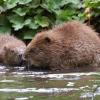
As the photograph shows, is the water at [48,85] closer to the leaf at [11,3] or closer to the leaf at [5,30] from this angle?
the leaf at [5,30]

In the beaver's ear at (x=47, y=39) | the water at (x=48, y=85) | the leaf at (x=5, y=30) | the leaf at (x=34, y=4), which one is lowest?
the water at (x=48, y=85)

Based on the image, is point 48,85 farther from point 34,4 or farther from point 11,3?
point 11,3

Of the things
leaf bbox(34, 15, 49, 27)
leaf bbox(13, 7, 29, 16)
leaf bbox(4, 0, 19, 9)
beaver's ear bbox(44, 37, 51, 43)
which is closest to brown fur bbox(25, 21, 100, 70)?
beaver's ear bbox(44, 37, 51, 43)

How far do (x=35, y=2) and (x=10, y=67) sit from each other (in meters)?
2.09

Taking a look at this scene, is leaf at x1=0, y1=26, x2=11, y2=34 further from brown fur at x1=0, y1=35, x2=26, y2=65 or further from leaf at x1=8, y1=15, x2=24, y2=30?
brown fur at x1=0, y1=35, x2=26, y2=65

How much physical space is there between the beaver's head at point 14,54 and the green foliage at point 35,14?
0.73 metres

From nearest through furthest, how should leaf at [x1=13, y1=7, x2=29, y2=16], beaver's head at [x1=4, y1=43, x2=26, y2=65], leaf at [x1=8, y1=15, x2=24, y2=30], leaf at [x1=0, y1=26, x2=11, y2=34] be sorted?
beaver's head at [x1=4, y1=43, x2=26, y2=65] < leaf at [x1=8, y1=15, x2=24, y2=30] < leaf at [x1=13, y1=7, x2=29, y2=16] < leaf at [x1=0, y1=26, x2=11, y2=34]

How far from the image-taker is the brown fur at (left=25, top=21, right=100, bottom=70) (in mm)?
8578

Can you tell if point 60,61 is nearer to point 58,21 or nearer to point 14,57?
point 14,57

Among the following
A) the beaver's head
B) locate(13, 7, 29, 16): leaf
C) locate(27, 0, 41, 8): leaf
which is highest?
locate(27, 0, 41, 8): leaf

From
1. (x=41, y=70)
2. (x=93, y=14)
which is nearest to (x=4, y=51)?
(x=41, y=70)

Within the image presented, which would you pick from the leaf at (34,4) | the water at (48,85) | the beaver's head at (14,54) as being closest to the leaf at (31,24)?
the leaf at (34,4)

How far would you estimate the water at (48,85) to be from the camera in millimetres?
5731

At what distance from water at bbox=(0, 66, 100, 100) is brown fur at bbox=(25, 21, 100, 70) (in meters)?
0.44
